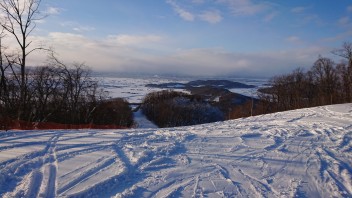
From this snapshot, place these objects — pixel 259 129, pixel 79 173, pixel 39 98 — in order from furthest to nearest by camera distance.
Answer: pixel 39 98
pixel 259 129
pixel 79 173

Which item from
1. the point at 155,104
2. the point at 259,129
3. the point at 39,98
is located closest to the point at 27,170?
the point at 259,129

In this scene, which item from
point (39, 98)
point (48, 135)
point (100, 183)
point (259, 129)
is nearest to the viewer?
point (100, 183)

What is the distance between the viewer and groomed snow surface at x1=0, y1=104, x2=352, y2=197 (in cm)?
680

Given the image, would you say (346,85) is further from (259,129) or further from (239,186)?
(239,186)

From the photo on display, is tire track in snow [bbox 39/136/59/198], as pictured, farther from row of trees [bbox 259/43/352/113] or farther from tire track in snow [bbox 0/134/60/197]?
row of trees [bbox 259/43/352/113]

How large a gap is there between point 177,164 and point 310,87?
199 ft

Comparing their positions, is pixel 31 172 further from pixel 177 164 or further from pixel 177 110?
pixel 177 110

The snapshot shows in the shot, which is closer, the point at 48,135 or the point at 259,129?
the point at 48,135

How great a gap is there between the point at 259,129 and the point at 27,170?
8.92m

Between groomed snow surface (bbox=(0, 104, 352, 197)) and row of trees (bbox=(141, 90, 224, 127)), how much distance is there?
60.7m

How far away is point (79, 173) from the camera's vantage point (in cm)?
751

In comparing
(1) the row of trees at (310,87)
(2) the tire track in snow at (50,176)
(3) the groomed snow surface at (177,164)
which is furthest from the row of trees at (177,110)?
(2) the tire track in snow at (50,176)

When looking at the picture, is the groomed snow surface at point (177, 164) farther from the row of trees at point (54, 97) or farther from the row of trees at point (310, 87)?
the row of trees at point (310, 87)

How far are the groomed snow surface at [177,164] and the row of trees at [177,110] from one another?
60698 mm
